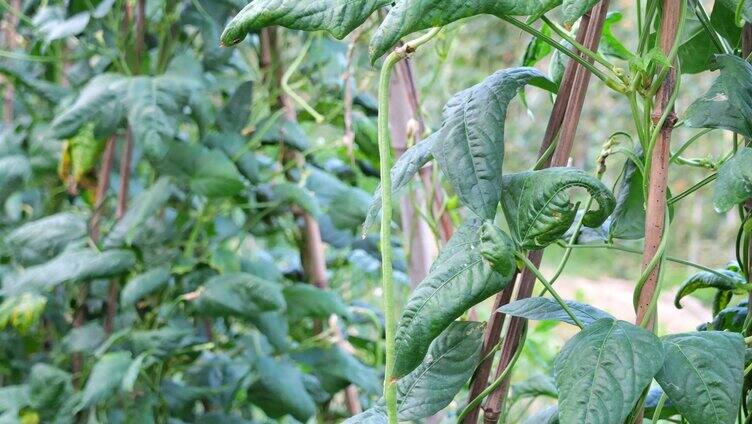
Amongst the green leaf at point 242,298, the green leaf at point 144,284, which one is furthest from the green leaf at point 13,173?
the green leaf at point 242,298

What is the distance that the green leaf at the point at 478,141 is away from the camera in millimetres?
557

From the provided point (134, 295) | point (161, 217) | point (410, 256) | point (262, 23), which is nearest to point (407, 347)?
point (262, 23)

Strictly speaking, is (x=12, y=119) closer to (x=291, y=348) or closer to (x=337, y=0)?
(x=291, y=348)

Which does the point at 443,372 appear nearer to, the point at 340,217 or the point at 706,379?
the point at 706,379

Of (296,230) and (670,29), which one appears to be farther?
(296,230)

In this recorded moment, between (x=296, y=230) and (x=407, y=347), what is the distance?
1.01 m

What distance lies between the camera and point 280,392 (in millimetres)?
1343

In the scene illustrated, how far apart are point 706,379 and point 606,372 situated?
64mm

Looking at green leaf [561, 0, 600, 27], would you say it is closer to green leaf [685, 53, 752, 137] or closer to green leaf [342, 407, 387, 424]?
green leaf [685, 53, 752, 137]

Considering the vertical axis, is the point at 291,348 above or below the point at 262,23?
below

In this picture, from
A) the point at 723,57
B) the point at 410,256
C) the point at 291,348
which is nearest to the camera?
the point at 723,57

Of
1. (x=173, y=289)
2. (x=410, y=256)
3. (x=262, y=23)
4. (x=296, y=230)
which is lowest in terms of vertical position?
(x=173, y=289)

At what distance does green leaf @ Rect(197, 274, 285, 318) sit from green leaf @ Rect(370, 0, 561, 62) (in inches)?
32.6

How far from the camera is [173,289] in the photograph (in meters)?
1.44
